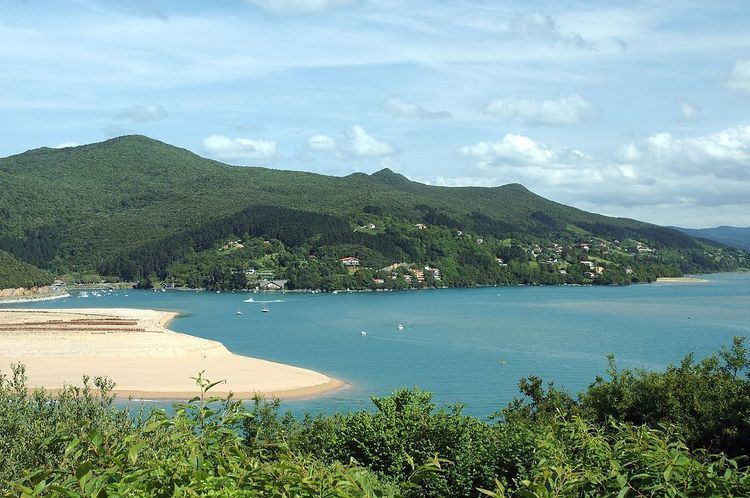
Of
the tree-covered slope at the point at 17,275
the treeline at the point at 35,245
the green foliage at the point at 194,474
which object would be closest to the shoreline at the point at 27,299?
the tree-covered slope at the point at 17,275

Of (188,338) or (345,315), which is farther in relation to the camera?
(345,315)

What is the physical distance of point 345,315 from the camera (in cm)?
9269

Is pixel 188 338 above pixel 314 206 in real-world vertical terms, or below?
below

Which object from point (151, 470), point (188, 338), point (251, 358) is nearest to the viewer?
point (151, 470)

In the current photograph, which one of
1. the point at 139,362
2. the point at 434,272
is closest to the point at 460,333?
the point at 139,362

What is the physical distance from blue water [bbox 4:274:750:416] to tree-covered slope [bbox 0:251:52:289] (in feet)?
42.3

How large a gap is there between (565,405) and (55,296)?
11805 cm

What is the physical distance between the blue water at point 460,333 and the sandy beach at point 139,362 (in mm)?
3245

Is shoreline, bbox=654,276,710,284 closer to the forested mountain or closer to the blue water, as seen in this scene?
the forested mountain

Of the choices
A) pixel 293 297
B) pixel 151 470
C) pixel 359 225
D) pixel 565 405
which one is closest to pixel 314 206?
pixel 359 225

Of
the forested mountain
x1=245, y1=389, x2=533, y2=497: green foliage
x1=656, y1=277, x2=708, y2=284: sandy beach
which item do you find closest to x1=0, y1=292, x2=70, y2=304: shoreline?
the forested mountain

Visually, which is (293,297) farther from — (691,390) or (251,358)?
(691,390)

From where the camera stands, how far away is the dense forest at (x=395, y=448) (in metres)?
4.22

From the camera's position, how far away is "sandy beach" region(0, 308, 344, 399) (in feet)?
137
